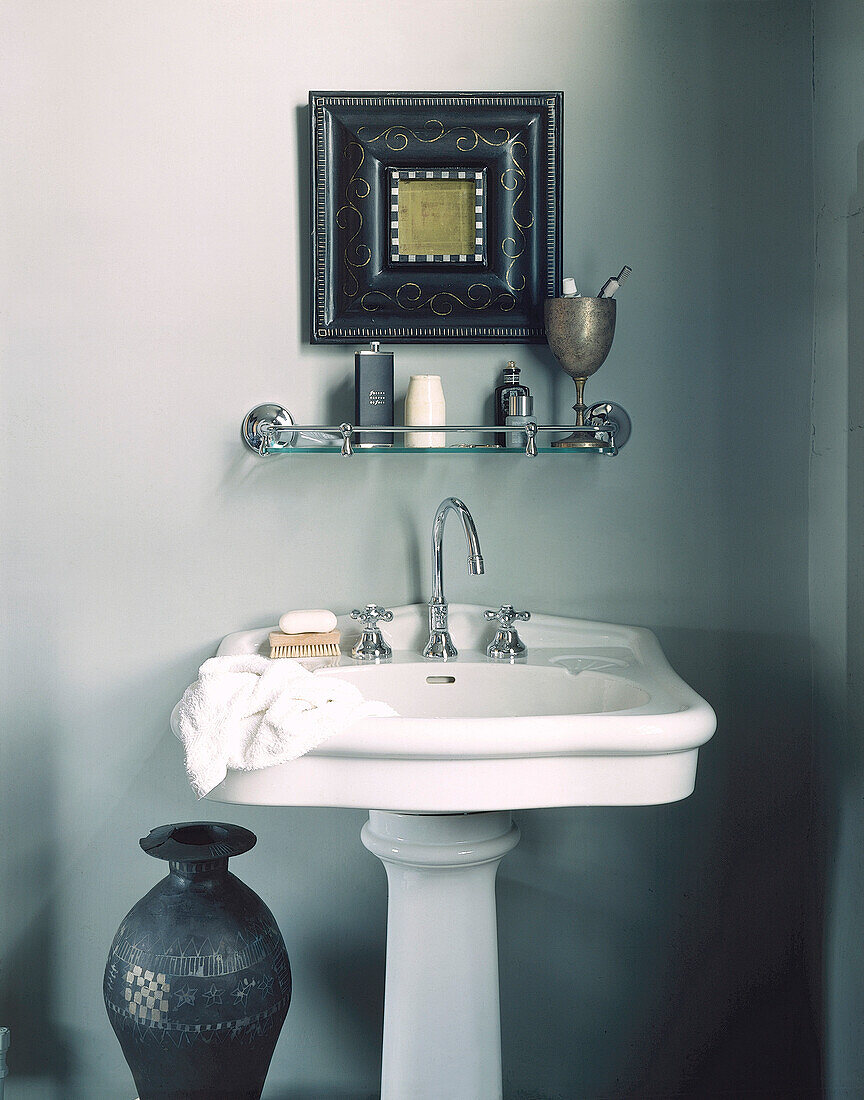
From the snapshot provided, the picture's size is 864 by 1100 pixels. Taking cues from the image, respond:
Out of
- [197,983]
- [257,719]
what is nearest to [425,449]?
[257,719]

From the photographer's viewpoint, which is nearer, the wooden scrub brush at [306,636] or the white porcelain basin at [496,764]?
the white porcelain basin at [496,764]

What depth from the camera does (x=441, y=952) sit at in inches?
49.1

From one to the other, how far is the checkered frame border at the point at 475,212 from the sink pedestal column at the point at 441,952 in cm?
82

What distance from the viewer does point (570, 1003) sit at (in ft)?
5.16

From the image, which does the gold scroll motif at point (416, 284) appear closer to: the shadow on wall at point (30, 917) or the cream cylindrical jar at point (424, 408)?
the cream cylindrical jar at point (424, 408)

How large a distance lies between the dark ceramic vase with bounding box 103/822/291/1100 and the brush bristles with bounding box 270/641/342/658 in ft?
0.89

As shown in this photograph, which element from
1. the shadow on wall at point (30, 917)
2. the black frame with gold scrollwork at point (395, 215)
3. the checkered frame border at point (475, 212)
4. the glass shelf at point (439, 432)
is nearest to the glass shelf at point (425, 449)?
the glass shelf at point (439, 432)

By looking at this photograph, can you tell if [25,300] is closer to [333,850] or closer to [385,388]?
[385,388]

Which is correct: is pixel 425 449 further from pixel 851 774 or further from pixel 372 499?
pixel 851 774

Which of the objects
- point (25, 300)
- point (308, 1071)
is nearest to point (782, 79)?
point (25, 300)

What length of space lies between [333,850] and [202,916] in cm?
29

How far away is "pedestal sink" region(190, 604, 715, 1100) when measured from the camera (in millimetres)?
1069

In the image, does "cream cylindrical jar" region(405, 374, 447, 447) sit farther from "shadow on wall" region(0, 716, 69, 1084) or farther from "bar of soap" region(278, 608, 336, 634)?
"shadow on wall" region(0, 716, 69, 1084)

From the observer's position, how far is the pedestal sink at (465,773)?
3.51 ft
